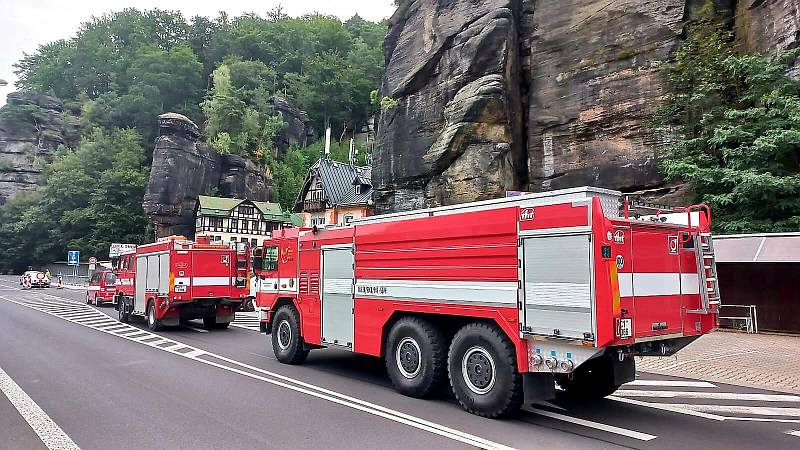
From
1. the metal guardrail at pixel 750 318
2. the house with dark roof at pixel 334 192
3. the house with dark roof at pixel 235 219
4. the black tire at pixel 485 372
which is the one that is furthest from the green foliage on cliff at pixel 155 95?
the black tire at pixel 485 372

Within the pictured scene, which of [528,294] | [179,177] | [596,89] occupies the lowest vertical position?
[528,294]

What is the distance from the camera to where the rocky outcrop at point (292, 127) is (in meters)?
76.6

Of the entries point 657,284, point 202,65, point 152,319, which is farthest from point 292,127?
point 657,284

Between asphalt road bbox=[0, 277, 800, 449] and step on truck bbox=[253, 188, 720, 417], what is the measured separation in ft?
1.75

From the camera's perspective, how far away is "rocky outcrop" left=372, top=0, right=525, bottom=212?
98.4 feet

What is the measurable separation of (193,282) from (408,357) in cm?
1067

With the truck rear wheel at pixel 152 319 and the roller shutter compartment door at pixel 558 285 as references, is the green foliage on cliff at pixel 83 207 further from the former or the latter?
the roller shutter compartment door at pixel 558 285

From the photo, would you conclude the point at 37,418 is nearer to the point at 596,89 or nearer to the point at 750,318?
the point at 750,318

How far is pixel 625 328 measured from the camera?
19.5 ft

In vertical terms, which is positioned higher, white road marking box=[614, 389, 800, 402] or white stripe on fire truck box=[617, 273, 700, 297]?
white stripe on fire truck box=[617, 273, 700, 297]

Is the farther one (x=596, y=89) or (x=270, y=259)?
(x=596, y=89)

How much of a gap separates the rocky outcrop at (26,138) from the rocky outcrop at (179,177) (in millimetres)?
31364

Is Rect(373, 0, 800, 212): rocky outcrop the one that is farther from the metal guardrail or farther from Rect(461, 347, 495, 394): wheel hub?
Rect(461, 347, 495, 394): wheel hub

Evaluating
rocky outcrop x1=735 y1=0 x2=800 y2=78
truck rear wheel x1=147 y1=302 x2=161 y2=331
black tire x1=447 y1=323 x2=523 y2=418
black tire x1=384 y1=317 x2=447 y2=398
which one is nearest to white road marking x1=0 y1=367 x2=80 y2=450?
black tire x1=384 y1=317 x2=447 y2=398
